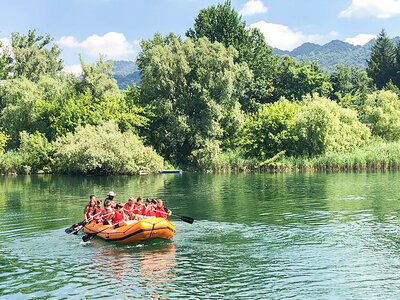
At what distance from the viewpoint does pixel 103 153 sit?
52.4 m

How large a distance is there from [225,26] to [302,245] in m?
57.9

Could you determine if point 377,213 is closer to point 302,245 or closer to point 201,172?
point 302,245

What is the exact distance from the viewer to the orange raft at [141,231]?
18219 mm

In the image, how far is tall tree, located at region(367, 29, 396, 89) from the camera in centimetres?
9931

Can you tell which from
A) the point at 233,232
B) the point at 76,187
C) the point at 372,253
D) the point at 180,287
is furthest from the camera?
the point at 76,187

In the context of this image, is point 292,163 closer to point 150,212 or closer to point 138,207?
point 150,212

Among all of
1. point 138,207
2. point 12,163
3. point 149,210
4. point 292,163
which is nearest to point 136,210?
point 138,207

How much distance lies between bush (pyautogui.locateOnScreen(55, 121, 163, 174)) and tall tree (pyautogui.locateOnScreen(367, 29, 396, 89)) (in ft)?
197

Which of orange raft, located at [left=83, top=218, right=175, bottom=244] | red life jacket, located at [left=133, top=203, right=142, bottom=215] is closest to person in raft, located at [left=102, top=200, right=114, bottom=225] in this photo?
red life jacket, located at [left=133, top=203, right=142, bottom=215]

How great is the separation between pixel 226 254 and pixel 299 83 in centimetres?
6230

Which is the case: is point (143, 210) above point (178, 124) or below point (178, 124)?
below

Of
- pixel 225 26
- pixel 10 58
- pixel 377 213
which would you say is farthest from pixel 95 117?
pixel 377 213

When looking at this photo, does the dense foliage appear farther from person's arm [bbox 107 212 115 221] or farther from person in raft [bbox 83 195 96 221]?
person's arm [bbox 107 212 115 221]

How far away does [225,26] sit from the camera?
71688 mm
